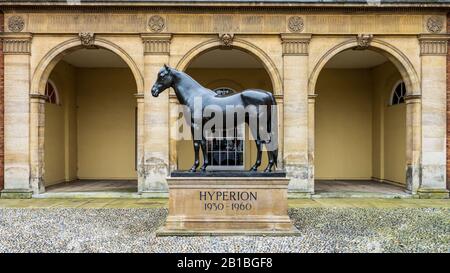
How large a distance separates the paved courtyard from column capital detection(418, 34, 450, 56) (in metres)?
4.48

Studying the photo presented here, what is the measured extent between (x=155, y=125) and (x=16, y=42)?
4.89 metres

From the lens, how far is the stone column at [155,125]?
1175cm

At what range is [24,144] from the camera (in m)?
11.7

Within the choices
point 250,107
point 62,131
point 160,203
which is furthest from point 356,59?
point 62,131

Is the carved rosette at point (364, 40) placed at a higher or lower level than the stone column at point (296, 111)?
higher

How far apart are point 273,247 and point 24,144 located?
28.8 feet

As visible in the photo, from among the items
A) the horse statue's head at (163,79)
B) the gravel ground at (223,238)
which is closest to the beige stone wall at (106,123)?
the gravel ground at (223,238)

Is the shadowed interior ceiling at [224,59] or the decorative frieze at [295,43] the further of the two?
the shadowed interior ceiling at [224,59]

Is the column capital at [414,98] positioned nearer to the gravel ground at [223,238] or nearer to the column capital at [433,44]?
the column capital at [433,44]

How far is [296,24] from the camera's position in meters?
11.8

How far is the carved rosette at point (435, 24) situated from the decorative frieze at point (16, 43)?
12.1 meters

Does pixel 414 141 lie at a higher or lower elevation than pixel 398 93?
lower

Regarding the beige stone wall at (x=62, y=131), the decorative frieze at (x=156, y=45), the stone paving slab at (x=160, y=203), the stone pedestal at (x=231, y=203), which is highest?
the decorative frieze at (x=156, y=45)

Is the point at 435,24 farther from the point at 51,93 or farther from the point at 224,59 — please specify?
the point at 51,93
